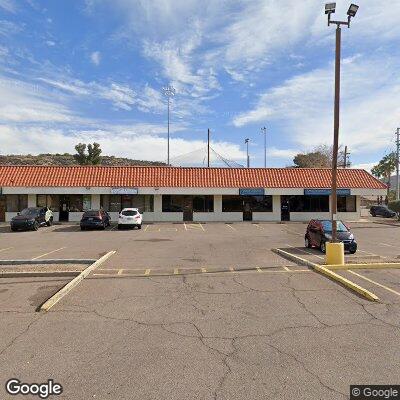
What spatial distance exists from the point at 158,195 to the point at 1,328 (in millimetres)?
30770

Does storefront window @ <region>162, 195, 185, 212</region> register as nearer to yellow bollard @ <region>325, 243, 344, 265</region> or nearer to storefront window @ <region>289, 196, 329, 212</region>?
storefront window @ <region>289, 196, 329, 212</region>

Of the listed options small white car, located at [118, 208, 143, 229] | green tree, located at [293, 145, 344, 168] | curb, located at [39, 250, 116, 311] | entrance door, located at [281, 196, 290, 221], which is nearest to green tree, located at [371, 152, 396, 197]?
green tree, located at [293, 145, 344, 168]

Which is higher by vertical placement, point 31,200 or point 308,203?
point 31,200

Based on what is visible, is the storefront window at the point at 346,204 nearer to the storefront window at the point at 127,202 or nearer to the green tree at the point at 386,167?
the storefront window at the point at 127,202

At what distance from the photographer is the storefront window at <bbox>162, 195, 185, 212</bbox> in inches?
1490

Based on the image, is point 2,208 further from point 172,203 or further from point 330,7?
point 330,7

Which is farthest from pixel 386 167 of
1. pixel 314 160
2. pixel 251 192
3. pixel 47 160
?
pixel 47 160

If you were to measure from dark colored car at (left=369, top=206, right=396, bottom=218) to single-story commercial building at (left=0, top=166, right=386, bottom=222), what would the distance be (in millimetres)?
10797

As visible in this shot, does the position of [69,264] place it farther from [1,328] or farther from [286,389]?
[286,389]

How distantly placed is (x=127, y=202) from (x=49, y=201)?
23.3 ft

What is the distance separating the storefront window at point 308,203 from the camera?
39.0m

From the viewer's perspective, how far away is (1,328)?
22.8ft

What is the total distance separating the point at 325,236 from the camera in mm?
17047

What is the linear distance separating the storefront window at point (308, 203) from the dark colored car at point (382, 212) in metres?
14.1
